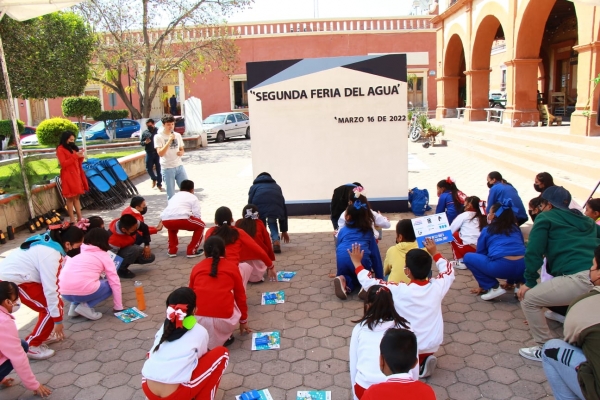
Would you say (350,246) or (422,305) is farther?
(350,246)

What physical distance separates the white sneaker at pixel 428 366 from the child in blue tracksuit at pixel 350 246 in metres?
1.55

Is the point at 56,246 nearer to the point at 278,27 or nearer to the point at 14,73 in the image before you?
the point at 14,73

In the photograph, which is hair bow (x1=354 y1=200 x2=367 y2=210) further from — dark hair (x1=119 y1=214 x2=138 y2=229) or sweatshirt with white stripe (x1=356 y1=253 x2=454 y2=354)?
dark hair (x1=119 y1=214 x2=138 y2=229)

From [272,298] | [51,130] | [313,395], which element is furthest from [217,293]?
[51,130]

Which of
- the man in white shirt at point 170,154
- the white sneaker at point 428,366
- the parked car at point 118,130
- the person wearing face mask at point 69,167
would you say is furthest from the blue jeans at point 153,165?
the parked car at point 118,130

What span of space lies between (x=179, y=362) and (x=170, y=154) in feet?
21.2

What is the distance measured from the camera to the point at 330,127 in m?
8.76

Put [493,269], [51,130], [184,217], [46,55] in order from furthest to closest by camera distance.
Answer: [51,130]
[46,55]
[184,217]
[493,269]

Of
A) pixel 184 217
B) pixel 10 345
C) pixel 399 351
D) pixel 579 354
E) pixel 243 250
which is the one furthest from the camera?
pixel 184 217

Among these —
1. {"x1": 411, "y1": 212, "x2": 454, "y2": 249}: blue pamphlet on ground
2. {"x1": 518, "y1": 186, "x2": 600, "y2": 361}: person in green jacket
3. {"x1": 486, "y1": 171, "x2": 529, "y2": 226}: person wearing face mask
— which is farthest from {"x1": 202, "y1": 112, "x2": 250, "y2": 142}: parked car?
{"x1": 518, "y1": 186, "x2": 600, "y2": 361}: person in green jacket

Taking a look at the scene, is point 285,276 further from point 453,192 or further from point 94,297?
point 453,192

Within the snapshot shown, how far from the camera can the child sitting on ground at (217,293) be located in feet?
13.6

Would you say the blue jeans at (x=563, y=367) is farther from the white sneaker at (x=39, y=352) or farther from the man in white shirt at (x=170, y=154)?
the man in white shirt at (x=170, y=154)

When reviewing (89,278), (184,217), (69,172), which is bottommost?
(89,278)
